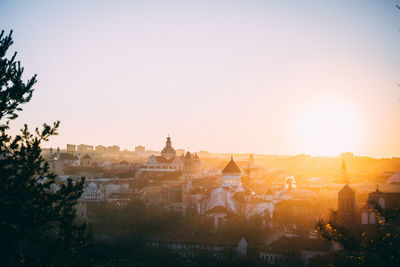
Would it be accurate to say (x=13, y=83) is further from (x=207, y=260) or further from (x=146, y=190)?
(x=146, y=190)

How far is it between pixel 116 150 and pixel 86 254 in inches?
4922

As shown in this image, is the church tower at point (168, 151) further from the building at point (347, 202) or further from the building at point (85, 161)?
the building at point (347, 202)

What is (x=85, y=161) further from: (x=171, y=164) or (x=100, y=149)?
(x=100, y=149)

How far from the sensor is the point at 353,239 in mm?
12078

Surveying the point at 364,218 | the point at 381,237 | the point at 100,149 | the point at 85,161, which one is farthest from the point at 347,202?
the point at 100,149

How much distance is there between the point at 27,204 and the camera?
42.3ft

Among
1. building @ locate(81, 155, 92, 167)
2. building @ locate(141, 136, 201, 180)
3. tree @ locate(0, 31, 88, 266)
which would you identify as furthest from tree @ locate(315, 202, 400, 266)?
building @ locate(81, 155, 92, 167)

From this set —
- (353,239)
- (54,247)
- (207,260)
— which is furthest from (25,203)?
(207,260)

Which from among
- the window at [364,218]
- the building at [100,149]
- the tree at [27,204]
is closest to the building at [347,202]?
the window at [364,218]

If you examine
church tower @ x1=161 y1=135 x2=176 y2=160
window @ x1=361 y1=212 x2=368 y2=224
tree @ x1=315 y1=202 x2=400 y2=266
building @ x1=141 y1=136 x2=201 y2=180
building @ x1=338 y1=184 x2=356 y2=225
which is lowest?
window @ x1=361 y1=212 x2=368 y2=224

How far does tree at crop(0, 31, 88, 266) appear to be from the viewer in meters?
12.3

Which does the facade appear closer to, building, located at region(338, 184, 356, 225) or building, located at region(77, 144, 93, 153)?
building, located at region(77, 144, 93, 153)

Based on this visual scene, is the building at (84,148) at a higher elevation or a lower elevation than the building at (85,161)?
higher

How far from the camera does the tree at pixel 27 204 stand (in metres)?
12.3
